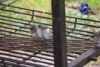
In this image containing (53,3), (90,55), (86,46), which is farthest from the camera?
(86,46)

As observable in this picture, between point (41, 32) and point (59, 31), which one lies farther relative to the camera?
point (41, 32)

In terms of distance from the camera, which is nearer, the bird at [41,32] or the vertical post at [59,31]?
the vertical post at [59,31]

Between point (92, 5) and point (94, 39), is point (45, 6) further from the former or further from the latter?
point (94, 39)

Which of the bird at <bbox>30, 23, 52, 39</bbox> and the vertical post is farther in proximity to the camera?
the bird at <bbox>30, 23, 52, 39</bbox>

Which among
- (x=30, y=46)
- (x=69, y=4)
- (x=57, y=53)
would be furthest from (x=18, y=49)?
(x=69, y=4)

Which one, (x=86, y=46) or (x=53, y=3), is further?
(x=86, y=46)

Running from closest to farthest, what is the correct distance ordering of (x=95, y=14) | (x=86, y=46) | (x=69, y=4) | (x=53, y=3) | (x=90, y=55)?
(x=53, y=3) → (x=90, y=55) → (x=86, y=46) → (x=95, y=14) → (x=69, y=4)

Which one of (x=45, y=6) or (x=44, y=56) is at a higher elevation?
(x=45, y=6)

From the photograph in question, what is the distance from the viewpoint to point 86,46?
1.11 meters

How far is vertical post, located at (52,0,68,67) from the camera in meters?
0.70

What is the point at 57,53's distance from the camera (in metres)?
0.77

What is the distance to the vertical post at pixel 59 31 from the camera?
2.31 ft

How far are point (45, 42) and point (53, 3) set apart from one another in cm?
47

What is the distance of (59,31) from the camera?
0.73m
